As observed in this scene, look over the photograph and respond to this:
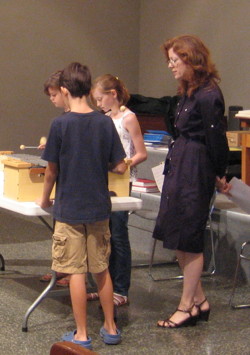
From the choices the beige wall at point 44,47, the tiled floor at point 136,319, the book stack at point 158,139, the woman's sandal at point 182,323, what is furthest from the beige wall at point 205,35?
the woman's sandal at point 182,323

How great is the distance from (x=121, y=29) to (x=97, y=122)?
5.37 metres

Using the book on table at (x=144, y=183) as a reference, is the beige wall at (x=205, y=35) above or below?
above

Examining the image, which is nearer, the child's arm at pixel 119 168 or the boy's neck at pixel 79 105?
the boy's neck at pixel 79 105

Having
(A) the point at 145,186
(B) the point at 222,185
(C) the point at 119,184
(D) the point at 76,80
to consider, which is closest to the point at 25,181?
(C) the point at 119,184

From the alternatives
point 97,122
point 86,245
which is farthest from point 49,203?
point 97,122

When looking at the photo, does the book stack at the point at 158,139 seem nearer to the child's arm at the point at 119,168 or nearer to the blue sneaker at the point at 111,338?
the child's arm at the point at 119,168

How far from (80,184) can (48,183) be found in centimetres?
21

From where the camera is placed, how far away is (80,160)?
2.87 m

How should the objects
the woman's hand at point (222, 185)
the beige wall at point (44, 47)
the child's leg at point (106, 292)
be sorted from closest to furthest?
1. the child's leg at point (106, 292)
2. the woman's hand at point (222, 185)
3. the beige wall at point (44, 47)

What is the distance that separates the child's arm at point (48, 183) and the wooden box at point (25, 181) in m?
0.13

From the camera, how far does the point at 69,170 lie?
289 centimetres

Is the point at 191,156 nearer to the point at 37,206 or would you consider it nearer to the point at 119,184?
the point at 119,184

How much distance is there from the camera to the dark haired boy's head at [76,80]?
2.92 meters

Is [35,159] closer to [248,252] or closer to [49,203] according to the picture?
[49,203]
